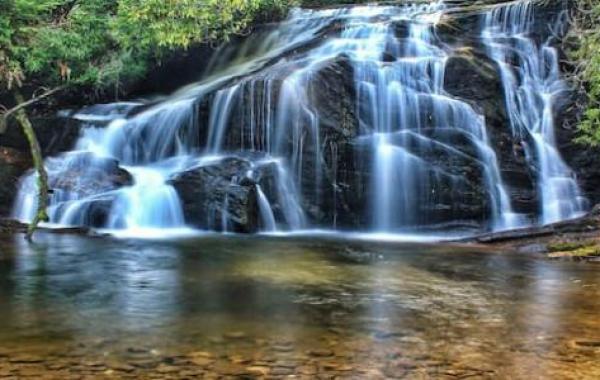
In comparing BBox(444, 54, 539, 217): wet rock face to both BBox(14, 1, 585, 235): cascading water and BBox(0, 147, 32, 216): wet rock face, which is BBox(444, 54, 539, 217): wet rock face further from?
BBox(0, 147, 32, 216): wet rock face

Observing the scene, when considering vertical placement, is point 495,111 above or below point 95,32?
below

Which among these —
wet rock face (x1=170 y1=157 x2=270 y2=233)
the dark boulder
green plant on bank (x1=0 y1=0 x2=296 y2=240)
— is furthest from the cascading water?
green plant on bank (x1=0 y1=0 x2=296 y2=240)

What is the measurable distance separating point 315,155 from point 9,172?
6.71 meters

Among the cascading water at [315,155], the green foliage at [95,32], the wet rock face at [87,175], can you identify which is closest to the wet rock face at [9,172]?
the cascading water at [315,155]

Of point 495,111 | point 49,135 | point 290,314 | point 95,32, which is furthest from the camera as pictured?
point 49,135

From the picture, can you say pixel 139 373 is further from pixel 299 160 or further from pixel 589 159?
pixel 589 159

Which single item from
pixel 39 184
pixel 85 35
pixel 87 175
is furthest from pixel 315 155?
pixel 39 184

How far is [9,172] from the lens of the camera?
15.2 meters

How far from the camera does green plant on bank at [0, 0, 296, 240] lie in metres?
13.3

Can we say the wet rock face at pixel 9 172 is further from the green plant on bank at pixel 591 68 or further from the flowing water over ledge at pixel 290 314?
the green plant on bank at pixel 591 68

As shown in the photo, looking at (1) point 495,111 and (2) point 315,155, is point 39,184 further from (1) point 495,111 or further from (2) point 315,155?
(1) point 495,111

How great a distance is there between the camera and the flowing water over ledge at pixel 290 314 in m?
5.52

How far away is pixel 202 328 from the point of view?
652 cm

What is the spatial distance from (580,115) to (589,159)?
3.52ft
